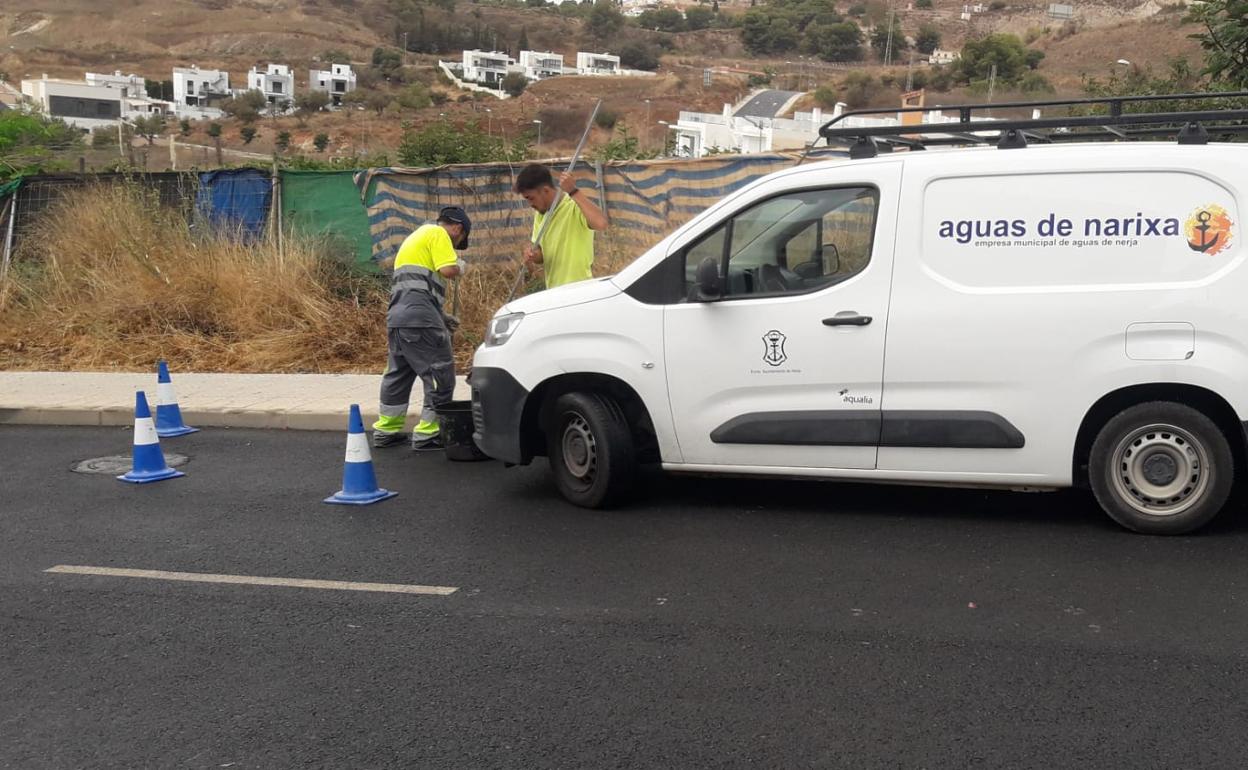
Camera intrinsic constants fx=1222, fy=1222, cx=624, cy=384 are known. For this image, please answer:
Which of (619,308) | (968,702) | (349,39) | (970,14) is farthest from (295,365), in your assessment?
(349,39)

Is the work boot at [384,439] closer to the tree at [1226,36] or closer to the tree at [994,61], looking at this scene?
the tree at [1226,36]

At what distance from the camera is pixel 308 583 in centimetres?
602

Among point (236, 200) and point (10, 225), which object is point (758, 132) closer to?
point (236, 200)

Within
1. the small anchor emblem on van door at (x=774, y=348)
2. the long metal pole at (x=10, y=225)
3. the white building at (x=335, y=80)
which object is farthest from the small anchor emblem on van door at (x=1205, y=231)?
the white building at (x=335, y=80)

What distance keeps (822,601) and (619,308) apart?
227cm

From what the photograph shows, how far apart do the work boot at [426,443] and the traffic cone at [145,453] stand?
5.60 ft

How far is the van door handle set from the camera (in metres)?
6.35

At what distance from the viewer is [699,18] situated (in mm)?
103375

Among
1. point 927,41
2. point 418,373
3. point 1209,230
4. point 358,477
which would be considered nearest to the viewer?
point 1209,230

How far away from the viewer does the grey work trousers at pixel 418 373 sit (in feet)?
29.9

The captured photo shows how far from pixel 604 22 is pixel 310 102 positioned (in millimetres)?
37687

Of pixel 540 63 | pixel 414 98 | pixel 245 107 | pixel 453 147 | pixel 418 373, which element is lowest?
pixel 418 373

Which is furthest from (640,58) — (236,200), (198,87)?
(236,200)

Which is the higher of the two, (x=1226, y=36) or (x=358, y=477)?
(x=1226, y=36)
